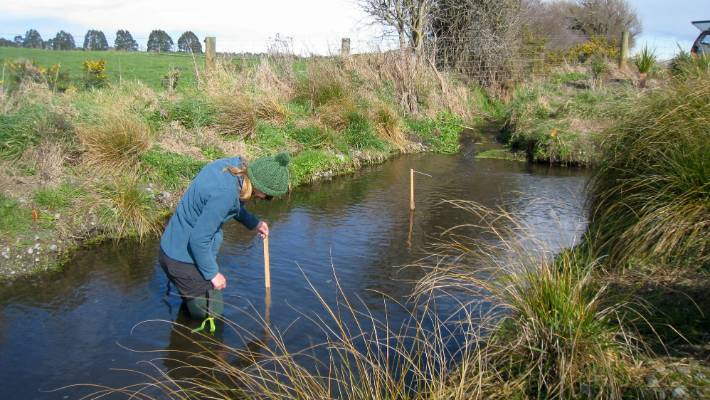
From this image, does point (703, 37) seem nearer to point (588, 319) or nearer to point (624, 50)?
point (624, 50)

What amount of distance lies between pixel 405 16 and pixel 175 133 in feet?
39.1

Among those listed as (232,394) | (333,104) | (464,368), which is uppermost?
(333,104)

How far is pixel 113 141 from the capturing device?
9078 millimetres

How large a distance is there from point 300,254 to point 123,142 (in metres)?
3.67

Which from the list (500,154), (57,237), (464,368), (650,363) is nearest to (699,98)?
(650,363)

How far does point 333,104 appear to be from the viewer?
46.2ft

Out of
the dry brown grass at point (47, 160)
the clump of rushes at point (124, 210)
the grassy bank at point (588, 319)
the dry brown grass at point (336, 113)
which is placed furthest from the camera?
the dry brown grass at point (336, 113)

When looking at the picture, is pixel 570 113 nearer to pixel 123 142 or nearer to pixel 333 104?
pixel 333 104

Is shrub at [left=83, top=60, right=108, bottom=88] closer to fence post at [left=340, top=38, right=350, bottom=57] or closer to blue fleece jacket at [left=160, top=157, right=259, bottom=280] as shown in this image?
fence post at [left=340, top=38, right=350, bottom=57]

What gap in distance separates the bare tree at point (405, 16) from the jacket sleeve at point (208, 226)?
1640 cm

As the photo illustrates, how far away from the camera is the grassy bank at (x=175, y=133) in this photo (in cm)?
773

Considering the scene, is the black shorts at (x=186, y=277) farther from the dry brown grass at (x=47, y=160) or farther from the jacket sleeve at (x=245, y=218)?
the dry brown grass at (x=47, y=160)

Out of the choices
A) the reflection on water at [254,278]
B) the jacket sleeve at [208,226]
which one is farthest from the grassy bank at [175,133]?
the jacket sleeve at [208,226]

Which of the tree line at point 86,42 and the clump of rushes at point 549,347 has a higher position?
the tree line at point 86,42
